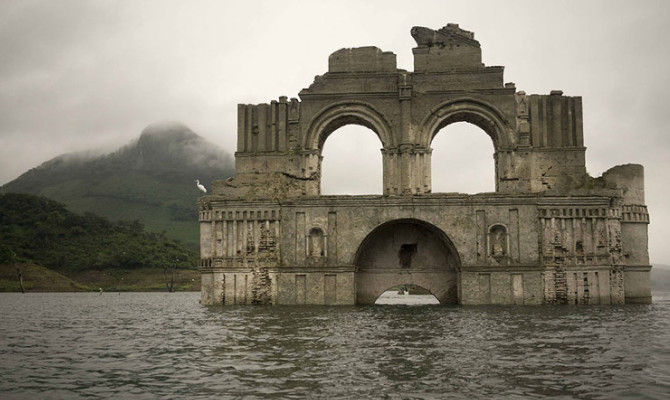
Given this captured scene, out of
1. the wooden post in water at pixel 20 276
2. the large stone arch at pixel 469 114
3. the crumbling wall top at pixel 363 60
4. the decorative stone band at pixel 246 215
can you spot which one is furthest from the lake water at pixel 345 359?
the wooden post in water at pixel 20 276

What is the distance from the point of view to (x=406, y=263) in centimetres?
3275

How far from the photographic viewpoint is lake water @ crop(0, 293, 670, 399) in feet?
34.4

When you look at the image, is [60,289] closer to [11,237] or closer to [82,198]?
[11,237]

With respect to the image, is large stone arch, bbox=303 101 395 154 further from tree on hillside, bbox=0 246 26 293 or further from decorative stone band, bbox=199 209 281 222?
tree on hillside, bbox=0 246 26 293

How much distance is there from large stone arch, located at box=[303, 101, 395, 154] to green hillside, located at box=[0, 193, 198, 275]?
58.9m

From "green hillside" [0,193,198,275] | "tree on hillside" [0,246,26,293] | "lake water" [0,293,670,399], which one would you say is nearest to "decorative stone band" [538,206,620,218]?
"lake water" [0,293,670,399]

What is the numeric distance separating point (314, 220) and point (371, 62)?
8.97 m

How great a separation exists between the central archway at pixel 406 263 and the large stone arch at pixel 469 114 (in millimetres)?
4588

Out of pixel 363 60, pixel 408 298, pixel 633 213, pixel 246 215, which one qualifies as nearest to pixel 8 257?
pixel 408 298

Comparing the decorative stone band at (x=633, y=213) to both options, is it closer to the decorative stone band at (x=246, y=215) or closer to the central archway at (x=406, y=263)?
the central archway at (x=406, y=263)

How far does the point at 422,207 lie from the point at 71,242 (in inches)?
2886

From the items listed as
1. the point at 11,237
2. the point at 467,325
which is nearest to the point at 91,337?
the point at 467,325

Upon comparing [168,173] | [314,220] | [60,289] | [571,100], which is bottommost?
[60,289]

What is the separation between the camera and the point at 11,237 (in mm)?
87938
